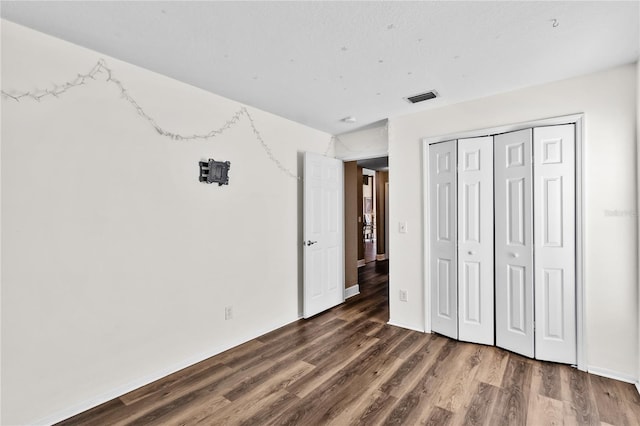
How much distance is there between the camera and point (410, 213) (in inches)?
135

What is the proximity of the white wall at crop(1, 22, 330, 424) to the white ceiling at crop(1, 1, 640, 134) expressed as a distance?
12.4 inches

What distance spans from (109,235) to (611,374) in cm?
395

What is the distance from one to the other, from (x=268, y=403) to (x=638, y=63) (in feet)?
12.0

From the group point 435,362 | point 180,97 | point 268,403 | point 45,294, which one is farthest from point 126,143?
point 435,362

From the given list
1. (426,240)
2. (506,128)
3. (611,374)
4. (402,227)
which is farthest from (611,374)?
(506,128)

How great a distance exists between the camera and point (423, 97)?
2924mm

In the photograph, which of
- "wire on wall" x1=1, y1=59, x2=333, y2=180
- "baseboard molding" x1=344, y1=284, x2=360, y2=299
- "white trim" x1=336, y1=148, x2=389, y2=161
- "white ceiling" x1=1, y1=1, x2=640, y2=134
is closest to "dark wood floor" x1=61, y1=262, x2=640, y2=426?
"baseboard molding" x1=344, y1=284, x2=360, y2=299

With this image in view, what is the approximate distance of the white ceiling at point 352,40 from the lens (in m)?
1.67

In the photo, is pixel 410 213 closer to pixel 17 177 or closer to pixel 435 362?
pixel 435 362

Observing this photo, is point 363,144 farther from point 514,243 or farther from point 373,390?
point 373,390

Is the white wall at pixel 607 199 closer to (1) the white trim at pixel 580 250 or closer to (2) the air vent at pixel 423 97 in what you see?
(1) the white trim at pixel 580 250

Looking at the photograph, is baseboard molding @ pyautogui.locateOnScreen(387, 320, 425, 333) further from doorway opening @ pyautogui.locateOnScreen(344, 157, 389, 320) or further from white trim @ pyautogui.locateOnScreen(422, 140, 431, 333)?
doorway opening @ pyautogui.locateOnScreen(344, 157, 389, 320)

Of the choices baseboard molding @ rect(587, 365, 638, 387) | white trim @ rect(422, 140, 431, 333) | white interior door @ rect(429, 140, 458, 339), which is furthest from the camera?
white trim @ rect(422, 140, 431, 333)

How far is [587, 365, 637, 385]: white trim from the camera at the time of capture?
2.30 m
